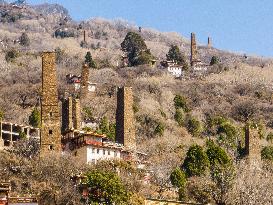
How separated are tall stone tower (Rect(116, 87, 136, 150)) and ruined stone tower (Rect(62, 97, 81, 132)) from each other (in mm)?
3614

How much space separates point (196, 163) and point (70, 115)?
1151cm

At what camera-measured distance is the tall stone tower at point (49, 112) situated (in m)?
46.8

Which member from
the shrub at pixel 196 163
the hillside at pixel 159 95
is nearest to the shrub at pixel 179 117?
the hillside at pixel 159 95

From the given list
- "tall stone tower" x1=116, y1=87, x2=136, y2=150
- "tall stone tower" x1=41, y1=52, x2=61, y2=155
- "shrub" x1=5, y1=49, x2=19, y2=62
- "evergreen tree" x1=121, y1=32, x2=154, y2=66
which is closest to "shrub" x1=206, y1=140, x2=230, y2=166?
"tall stone tower" x1=116, y1=87, x2=136, y2=150

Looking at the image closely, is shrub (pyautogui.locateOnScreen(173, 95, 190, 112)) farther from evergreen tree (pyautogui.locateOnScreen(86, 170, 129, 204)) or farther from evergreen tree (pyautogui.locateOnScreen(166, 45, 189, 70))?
evergreen tree (pyautogui.locateOnScreen(86, 170, 129, 204))

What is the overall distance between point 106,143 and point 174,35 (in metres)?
149

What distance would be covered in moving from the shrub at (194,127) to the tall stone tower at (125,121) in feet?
52.7

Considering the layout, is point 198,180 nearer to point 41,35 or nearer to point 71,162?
point 71,162

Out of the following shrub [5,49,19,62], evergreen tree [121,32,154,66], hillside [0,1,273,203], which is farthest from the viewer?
evergreen tree [121,32,154,66]

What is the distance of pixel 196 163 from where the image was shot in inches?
2060

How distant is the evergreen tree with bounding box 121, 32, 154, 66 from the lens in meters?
101

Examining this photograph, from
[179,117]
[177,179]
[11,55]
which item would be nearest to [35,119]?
[179,117]

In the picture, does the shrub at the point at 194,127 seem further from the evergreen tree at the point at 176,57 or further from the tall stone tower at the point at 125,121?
the evergreen tree at the point at 176,57

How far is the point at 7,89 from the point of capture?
258 feet
